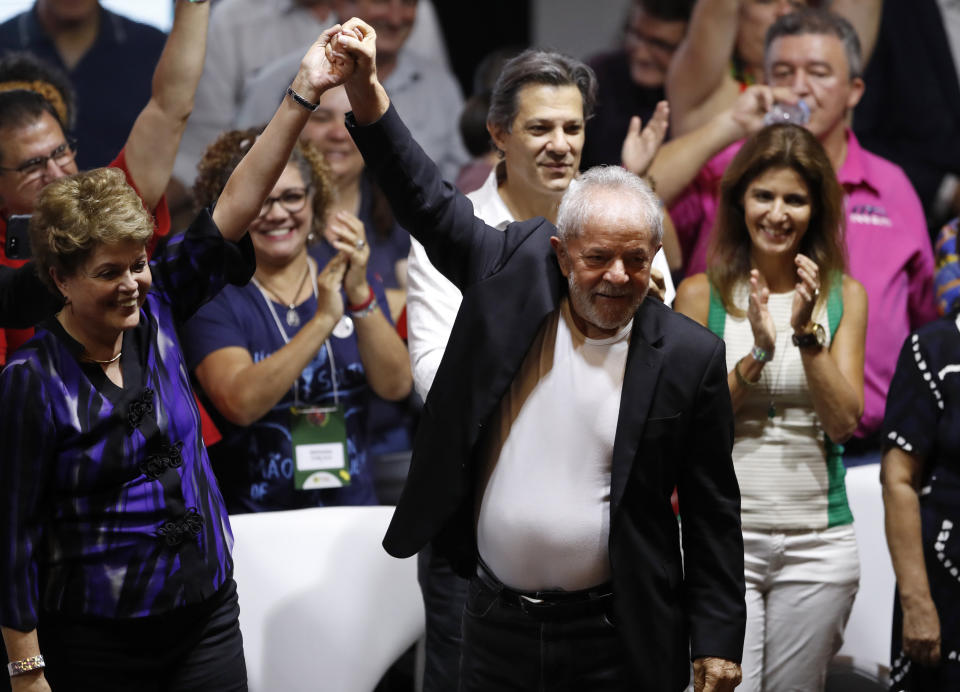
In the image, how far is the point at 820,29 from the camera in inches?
143

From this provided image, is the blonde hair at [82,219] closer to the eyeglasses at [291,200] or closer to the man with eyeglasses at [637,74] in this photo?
the eyeglasses at [291,200]

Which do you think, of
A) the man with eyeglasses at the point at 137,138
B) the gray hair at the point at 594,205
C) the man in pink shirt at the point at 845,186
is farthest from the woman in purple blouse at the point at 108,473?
the man in pink shirt at the point at 845,186

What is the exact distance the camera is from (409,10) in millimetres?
4555

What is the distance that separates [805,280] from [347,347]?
120 centimetres

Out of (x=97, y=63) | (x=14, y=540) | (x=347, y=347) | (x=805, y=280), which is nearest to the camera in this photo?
(x=14, y=540)

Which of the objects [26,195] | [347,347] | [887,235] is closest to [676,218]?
[887,235]

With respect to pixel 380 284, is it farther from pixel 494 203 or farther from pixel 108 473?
pixel 108 473

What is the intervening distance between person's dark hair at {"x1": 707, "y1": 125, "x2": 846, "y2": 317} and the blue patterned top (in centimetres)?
131

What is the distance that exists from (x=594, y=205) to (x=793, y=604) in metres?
1.16

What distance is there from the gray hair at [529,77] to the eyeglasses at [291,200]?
608 mm

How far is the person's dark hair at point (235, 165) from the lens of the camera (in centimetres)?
320

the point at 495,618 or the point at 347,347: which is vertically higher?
the point at 347,347

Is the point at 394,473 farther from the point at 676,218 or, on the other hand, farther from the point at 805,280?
the point at 805,280

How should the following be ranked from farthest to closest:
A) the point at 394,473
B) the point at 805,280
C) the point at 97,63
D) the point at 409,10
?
the point at 409,10, the point at 97,63, the point at 394,473, the point at 805,280
